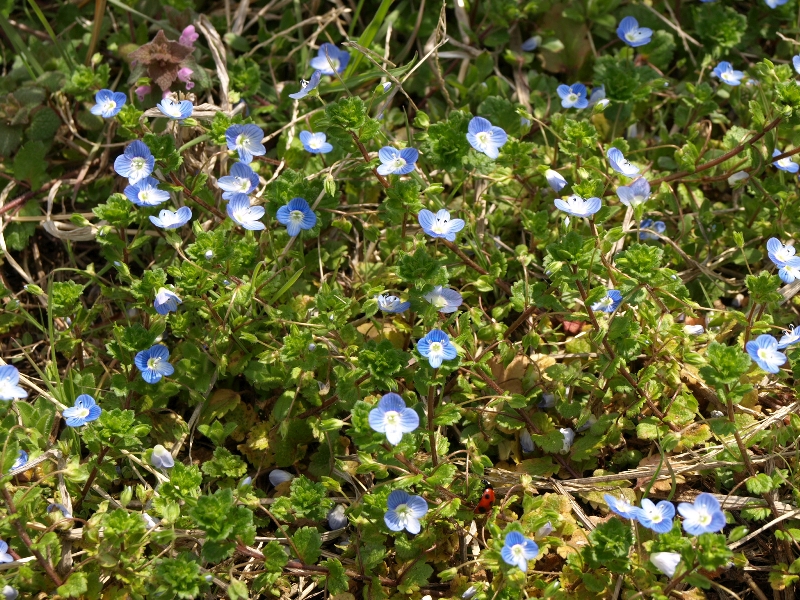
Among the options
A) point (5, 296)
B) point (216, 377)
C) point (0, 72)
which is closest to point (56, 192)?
point (5, 296)

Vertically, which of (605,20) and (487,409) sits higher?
(605,20)

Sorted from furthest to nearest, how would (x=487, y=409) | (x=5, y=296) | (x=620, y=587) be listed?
(x=5, y=296), (x=487, y=409), (x=620, y=587)

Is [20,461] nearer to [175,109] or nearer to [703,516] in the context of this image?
[175,109]

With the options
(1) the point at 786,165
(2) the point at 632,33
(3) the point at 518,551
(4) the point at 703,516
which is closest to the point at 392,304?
(3) the point at 518,551

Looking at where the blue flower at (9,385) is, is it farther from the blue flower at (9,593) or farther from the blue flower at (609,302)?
the blue flower at (609,302)

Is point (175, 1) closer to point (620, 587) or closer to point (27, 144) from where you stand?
point (27, 144)

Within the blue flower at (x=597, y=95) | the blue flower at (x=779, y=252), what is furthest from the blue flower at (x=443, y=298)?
the blue flower at (x=597, y=95)
